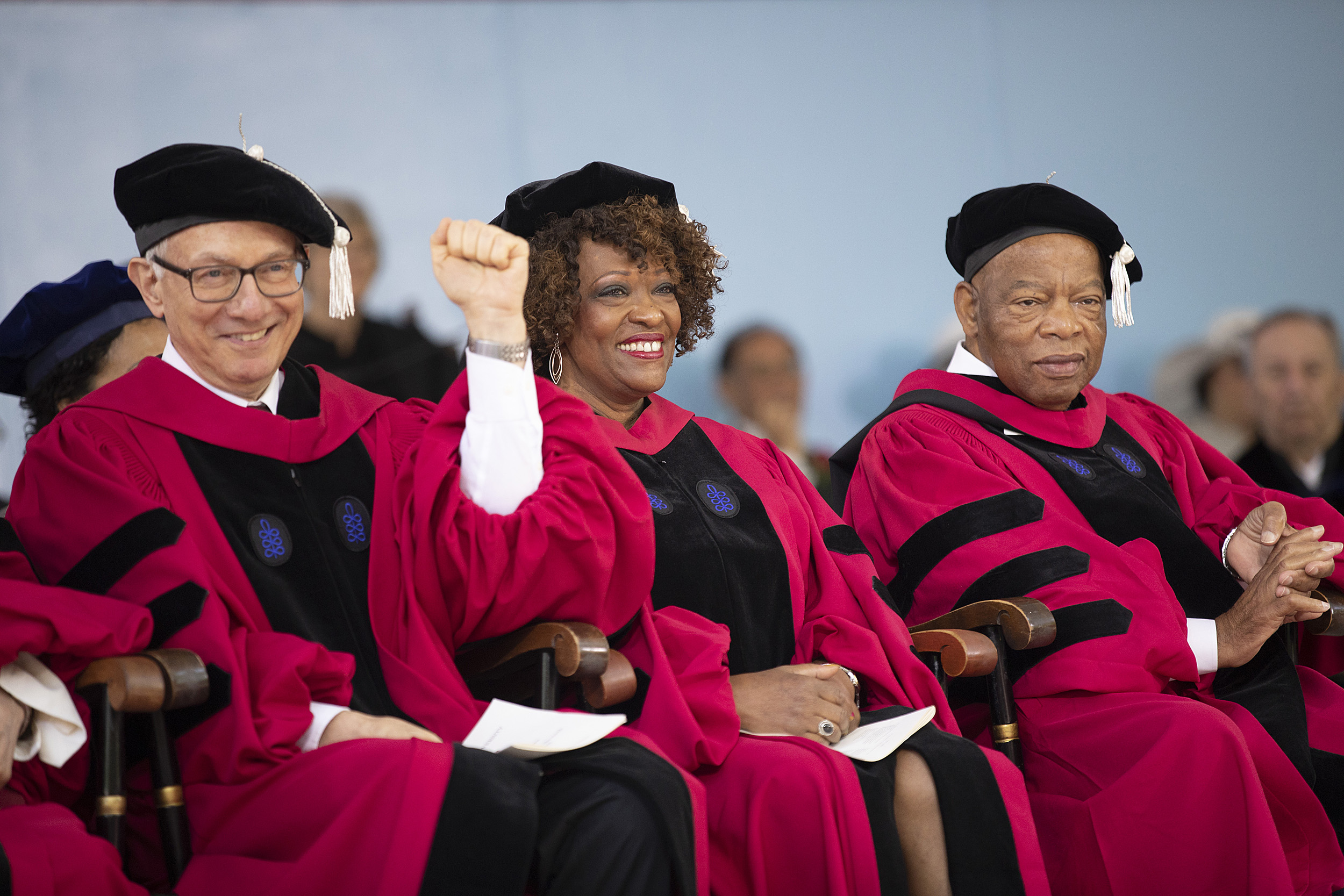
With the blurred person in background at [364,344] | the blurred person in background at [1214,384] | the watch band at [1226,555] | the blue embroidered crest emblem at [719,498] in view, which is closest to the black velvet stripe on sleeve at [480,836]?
the blue embroidered crest emblem at [719,498]

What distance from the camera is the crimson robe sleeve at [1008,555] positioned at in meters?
3.07

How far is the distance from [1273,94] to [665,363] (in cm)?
602

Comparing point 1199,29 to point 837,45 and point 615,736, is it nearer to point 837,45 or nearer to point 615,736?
point 837,45

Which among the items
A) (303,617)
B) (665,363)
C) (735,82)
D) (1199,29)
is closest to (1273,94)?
(1199,29)

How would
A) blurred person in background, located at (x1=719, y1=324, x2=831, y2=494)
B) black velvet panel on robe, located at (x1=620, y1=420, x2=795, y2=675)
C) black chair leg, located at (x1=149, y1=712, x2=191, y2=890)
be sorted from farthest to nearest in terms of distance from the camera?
blurred person in background, located at (x1=719, y1=324, x2=831, y2=494)
black velvet panel on robe, located at (x1=620, y1=420, x2=795, y2=675)
black chair leg, located at (x1=149, y1=712, x2=191, y2=890)

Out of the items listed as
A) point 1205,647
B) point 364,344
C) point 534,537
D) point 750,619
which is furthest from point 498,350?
point 364,344

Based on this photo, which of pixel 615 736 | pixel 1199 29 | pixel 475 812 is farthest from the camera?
pixel 1199 29

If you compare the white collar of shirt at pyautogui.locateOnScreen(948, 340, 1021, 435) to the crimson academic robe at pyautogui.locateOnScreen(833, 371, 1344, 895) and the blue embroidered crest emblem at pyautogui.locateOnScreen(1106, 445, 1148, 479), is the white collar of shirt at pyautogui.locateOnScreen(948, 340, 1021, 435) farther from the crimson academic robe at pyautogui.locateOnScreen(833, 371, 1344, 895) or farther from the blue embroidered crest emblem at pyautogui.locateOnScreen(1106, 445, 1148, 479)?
the blue embroidered crest emblem at pyautogui.locateOnScreen(1106, 445, 1148, 479)

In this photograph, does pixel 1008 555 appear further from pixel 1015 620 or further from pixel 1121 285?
pixel 1121 285

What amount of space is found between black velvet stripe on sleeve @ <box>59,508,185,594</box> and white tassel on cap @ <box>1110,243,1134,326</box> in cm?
253

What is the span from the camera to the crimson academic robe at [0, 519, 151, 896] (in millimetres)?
1922

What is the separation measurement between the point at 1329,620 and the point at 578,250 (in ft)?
6.81

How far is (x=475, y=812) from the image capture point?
2.09m

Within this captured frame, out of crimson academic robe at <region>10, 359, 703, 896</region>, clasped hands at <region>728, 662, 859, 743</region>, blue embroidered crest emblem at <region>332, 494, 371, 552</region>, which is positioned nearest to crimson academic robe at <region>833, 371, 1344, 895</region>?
clasped hands at <region>728, 662, 859, 743</region>
